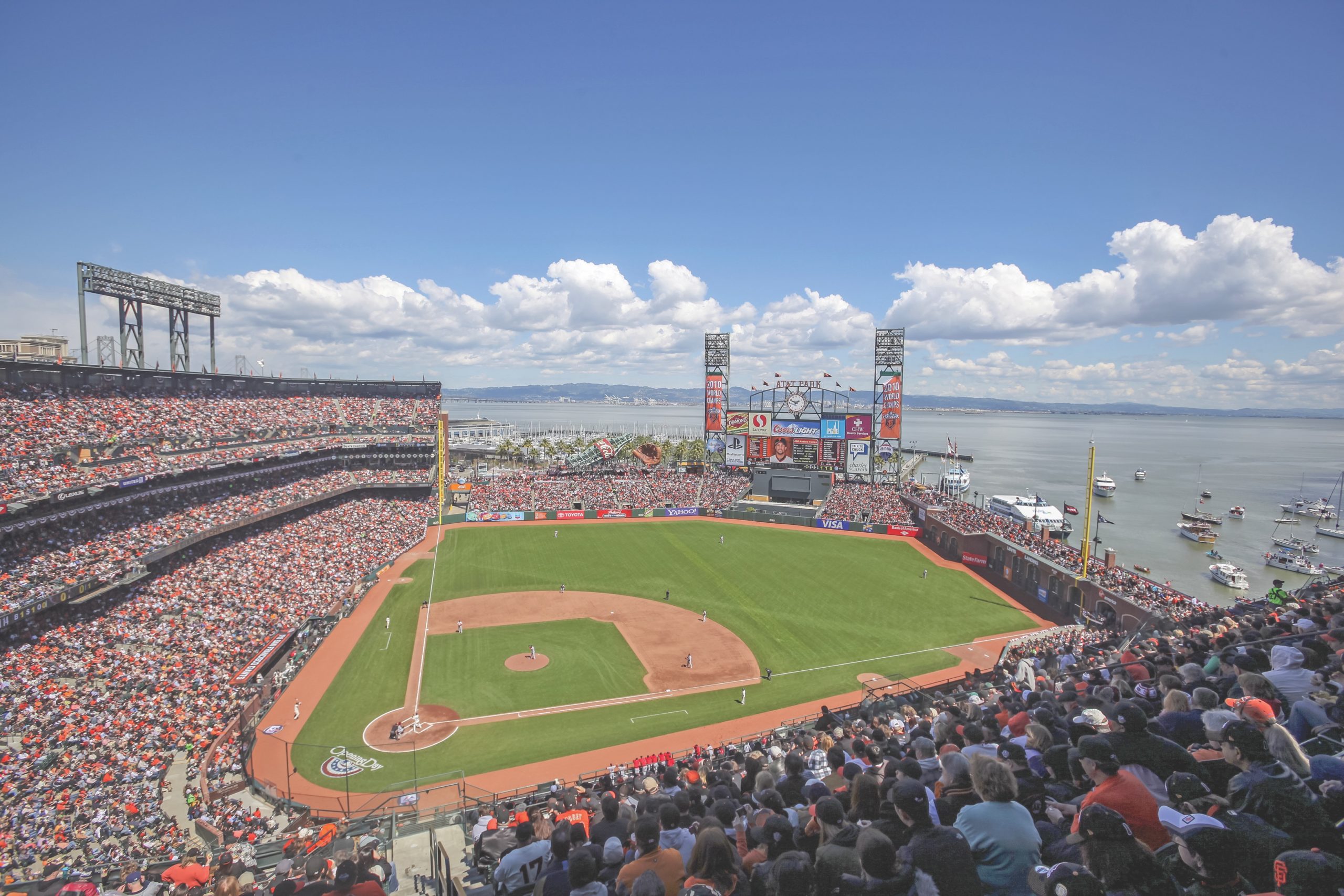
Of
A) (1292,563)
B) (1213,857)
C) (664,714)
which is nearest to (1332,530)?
(1292,563)

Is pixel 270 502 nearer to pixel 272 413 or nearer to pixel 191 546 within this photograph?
pixel 191 546

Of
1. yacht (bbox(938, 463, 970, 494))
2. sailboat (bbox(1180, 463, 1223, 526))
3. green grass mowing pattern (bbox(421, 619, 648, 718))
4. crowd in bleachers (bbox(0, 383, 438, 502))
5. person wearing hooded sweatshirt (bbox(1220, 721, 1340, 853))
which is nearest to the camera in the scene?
person wearing hooded sweatshirt (bbox(1220, 721, 1340, 853))

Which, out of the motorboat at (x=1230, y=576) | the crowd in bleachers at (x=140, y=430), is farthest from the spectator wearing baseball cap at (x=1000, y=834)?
the motorboat at (x=1230, y=576)

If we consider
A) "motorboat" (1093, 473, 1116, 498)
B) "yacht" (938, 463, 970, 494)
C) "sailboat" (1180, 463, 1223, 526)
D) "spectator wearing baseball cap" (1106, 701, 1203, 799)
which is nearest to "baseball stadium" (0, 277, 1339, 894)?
"spectator wearing baseball cap" (1106, 701, 1203, 799)

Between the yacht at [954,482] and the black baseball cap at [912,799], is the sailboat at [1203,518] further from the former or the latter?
the black baseball cap at [912,799]

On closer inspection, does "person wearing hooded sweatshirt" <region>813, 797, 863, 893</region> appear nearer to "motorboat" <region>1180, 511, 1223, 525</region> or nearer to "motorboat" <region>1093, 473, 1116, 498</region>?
"motorboat" <region>1180, 511, 1223, 525</region>

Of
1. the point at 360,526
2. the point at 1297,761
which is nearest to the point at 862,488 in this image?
the point at 360,526
